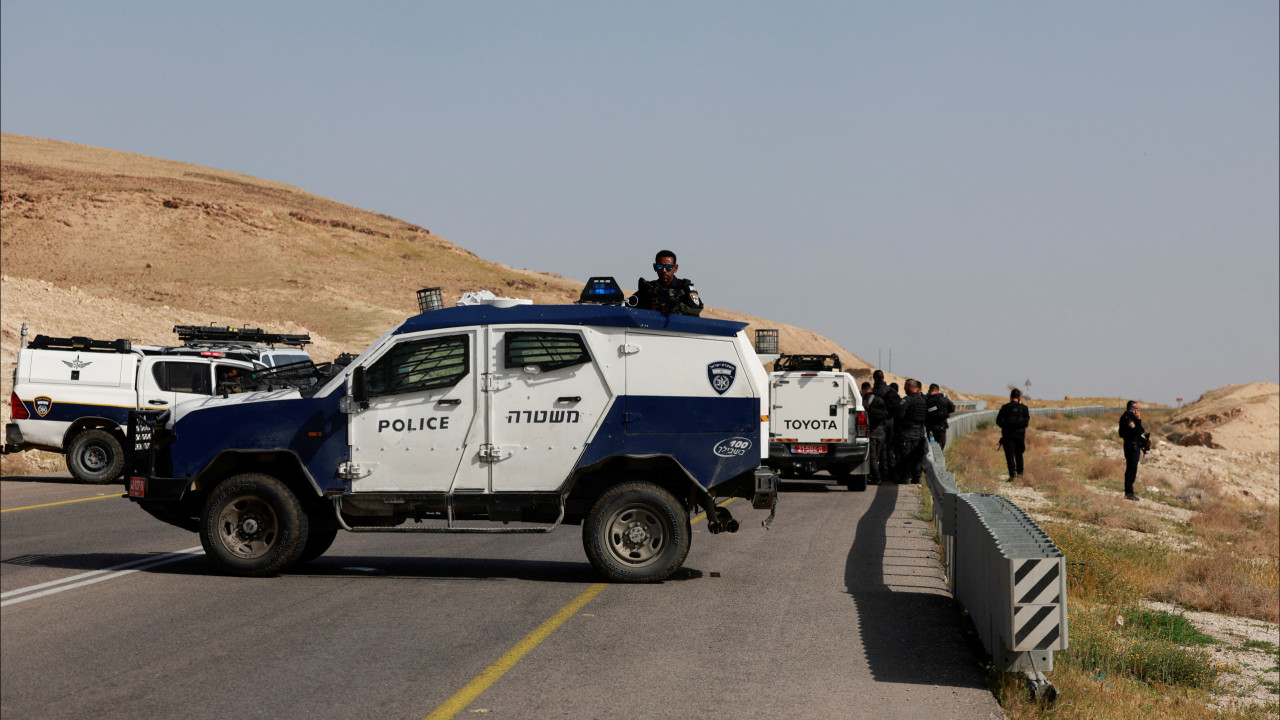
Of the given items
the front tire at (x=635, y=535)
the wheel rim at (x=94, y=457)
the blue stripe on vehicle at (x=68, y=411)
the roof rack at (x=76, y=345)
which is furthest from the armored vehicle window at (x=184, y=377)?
the front tire at (x=635, y=535)

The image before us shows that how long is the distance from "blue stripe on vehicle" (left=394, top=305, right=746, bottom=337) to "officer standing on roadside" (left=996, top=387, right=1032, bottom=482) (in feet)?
45.6

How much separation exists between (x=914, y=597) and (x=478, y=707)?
474cm

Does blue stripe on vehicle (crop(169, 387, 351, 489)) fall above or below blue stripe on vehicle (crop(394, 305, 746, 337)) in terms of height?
below

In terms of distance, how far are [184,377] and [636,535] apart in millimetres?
13868

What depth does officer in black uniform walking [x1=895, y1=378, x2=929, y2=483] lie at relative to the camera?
70.1 ft

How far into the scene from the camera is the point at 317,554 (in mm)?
11547

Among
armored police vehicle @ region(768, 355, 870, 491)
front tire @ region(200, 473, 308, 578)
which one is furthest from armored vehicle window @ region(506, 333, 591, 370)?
armored police vehicle @ region(768, 355, 870, 491)

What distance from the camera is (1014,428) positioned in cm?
Result: 2386

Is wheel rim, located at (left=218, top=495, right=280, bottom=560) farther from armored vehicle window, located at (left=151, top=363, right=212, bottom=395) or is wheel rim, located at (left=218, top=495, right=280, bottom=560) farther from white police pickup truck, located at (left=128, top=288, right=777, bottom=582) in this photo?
armored vehicle window, located at (left=151, top=363, right=212, bottom=395)

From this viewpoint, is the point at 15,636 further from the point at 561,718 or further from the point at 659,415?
the point at 659,415

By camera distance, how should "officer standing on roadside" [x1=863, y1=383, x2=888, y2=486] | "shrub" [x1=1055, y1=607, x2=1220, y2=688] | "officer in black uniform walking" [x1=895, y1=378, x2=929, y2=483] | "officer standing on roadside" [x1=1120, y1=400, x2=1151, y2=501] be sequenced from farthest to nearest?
1. "officer standing on roadside" [x1=1120, y1=400, x2=1151, y2=501]
2. "officer standing on roadside" [x1=863, y1=383, x2=888, y2=486]
3. "officer in black uniform walking" [x1=895, y1=378, x2=929, y2=483]
4. "shrub" [x1=1055, y1=607, x2=1220, y2=688]

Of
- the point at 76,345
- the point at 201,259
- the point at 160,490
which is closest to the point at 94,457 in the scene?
the point at 76,345

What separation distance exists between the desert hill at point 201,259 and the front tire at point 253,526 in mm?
34854

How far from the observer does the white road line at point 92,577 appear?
9.60 m
